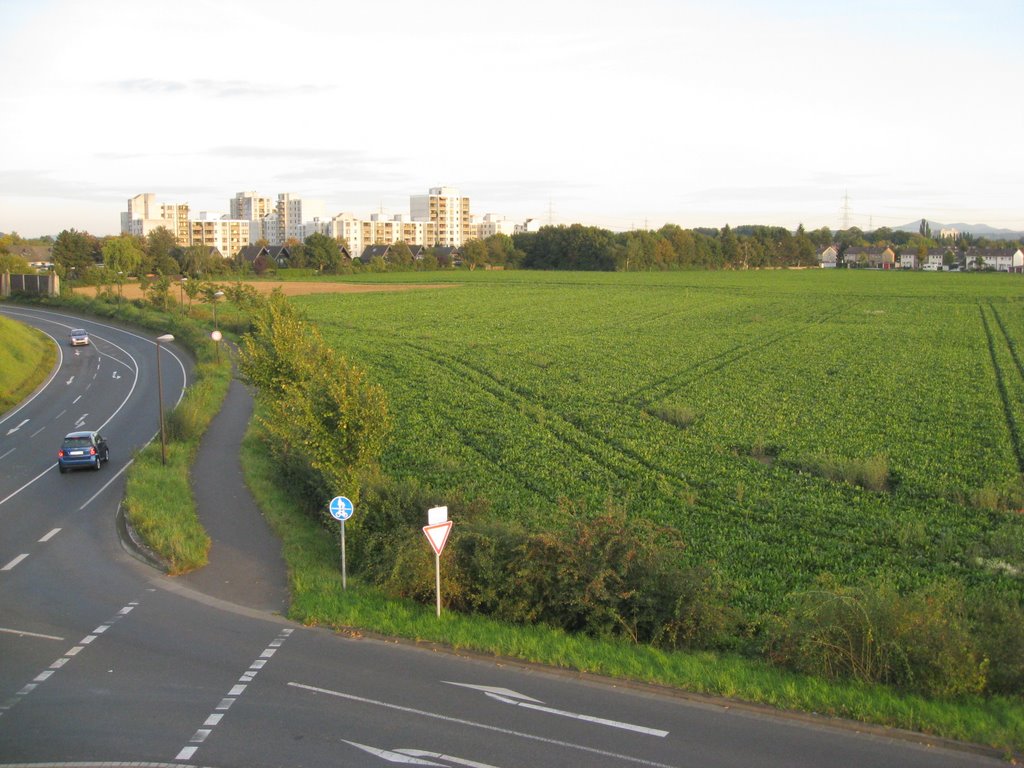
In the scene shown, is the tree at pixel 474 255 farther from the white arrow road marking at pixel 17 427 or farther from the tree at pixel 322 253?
the white arrow road marking at pixel 17 427

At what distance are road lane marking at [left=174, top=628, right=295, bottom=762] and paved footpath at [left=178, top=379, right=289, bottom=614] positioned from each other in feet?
6.52

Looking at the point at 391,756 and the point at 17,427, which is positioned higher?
the point at 391,756

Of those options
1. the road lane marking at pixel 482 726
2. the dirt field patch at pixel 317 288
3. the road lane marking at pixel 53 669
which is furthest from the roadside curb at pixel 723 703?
the dirt field patch at pixel 317 288

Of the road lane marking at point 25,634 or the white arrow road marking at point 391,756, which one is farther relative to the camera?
the road lane marking at point 25,634

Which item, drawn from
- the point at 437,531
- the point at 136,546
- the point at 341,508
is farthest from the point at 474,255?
the point at 437,531

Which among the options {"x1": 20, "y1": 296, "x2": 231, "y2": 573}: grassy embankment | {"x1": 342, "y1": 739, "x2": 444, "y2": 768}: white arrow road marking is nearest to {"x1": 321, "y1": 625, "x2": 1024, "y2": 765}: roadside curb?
{"x1": 342, "y1": 739, "x2": 444, "y2": 768}: white arrow road marking

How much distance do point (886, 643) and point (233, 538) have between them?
47.4 feet

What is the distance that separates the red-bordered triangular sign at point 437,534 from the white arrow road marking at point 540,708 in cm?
292

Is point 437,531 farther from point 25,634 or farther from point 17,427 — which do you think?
point 17,427

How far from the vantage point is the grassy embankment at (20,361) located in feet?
149

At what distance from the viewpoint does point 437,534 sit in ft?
49.9

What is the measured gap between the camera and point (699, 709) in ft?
38.5

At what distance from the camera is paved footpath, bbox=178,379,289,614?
17.5 meters

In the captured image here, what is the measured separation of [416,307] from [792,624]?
253ft
